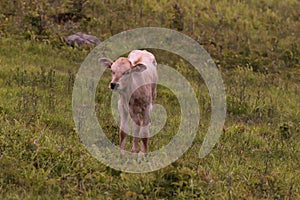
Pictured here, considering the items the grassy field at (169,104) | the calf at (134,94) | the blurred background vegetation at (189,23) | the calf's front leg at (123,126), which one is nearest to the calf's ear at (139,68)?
the calf at (134,94)

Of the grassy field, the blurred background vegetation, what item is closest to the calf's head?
the grassy field

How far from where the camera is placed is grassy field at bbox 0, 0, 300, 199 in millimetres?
8070

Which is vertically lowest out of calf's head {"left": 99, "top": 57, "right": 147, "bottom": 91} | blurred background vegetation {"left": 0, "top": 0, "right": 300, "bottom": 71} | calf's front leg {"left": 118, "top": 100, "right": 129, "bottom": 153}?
blurred background vegetation {"left": 0, "top": 0, "right": 300, "bottom": 71}

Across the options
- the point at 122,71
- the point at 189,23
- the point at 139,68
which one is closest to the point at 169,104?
the point at 139,68

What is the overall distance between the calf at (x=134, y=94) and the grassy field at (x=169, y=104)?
0.51 meters

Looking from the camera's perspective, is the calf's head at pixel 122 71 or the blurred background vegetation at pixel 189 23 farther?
the blurred background vegetation at pixel 189 23

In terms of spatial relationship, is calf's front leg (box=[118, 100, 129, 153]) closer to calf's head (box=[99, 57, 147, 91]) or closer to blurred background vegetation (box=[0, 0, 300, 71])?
calf's head (box=[99, 57, 147, 91])

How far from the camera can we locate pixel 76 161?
8.53 metres

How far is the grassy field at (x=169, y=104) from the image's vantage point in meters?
8.07

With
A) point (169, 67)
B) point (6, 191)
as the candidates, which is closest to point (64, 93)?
point (169, 67)

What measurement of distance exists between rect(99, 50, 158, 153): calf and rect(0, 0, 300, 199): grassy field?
1.67ft

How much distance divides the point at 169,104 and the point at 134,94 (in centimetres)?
472

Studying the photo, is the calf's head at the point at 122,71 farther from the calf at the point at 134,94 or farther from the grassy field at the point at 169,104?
the grassy field at the point at 169,104

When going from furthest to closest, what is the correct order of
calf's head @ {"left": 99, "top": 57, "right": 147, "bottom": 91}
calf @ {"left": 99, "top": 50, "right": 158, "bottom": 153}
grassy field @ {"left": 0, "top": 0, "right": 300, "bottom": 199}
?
calf @ {"left": 99, "top": 50, "right": 158, "bottom": 153} → calf's head @ {"left": 99, "top": 57, "right": 147, "bottom": 91} → grassy field @ {"left": 0, "top": 0, "right": 300, "bottom": 199}
